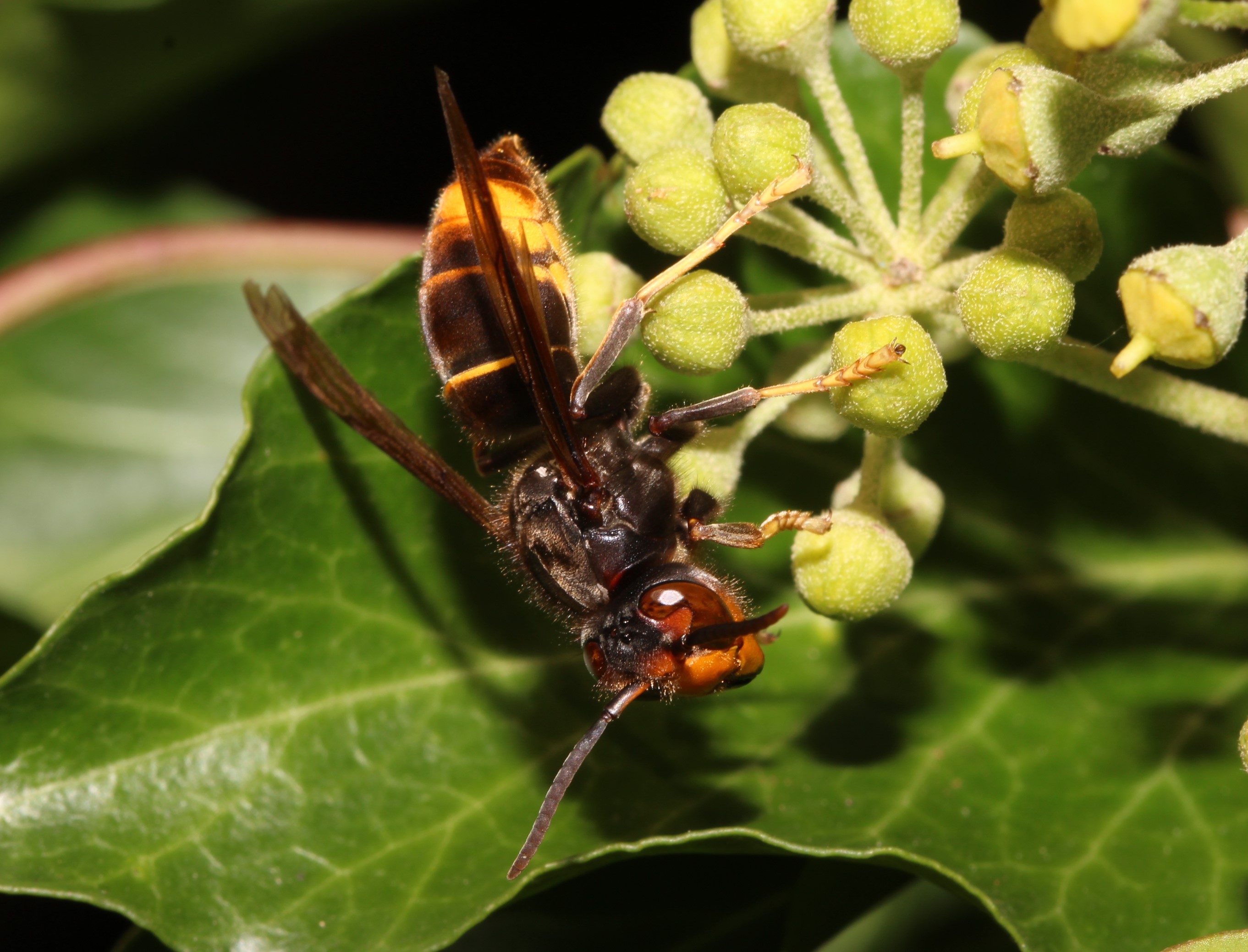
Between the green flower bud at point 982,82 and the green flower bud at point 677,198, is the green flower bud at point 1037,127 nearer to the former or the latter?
the green flower bud at point 982,82

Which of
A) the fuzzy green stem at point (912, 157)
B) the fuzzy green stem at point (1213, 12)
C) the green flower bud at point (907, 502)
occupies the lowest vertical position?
the green flower bud at point (907, 502)

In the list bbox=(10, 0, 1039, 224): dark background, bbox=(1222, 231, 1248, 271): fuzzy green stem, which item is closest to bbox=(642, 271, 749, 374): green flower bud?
bbox=(1222, 231, 1248, 271): fuzzy green stem

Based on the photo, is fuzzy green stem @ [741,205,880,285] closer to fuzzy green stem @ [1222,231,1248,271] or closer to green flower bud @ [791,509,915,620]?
green flower bud @ [791,509,915,620]

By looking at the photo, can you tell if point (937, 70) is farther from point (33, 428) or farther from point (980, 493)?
point (33, 428)

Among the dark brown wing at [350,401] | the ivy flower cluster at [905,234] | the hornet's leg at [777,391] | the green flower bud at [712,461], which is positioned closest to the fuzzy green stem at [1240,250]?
the ivy flower cluster at [905,234]

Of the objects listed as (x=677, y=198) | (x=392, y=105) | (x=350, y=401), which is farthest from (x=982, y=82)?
(x=392, y=105)

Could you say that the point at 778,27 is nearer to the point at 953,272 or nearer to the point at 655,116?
the point at 655,116
